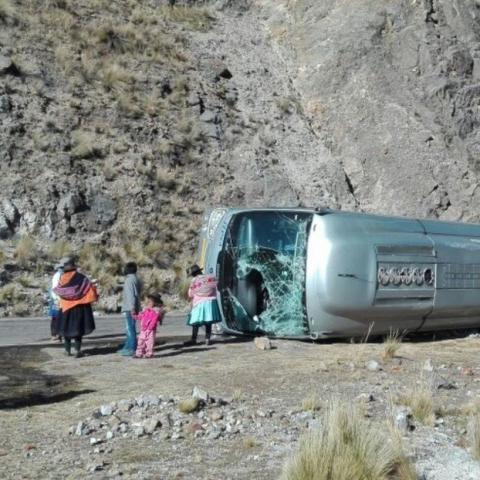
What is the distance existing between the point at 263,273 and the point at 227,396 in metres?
5.26

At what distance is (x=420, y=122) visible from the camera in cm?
3431

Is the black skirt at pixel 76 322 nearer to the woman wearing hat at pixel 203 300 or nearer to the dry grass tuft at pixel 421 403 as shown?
the woman wearing hat at pixel 203 300

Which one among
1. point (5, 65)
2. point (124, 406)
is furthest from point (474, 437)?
point (5, 65)

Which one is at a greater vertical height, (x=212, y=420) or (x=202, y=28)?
(x=202, y=28)

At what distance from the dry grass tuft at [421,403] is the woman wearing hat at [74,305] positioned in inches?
219

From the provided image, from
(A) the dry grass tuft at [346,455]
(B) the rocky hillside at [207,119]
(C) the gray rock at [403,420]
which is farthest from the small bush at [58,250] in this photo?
(A) the dry grass tuft at [346,455]

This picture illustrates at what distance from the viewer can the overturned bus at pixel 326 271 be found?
14.4 m

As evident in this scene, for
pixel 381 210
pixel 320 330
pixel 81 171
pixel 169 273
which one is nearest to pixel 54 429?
pixel 320 330

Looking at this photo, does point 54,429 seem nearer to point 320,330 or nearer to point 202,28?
point 320,330

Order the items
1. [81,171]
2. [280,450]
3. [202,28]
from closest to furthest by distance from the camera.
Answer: [280,450] < [81,171] < [202,28]

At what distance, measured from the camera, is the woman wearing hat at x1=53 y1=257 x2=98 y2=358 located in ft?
43.8

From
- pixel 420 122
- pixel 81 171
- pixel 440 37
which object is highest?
pixel 440 37

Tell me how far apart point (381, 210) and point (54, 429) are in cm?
2463

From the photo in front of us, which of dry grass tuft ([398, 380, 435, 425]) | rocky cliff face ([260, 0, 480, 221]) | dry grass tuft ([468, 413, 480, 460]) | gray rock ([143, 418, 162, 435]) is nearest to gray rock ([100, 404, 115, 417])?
gray rock ([143, 418, 162, 435])
